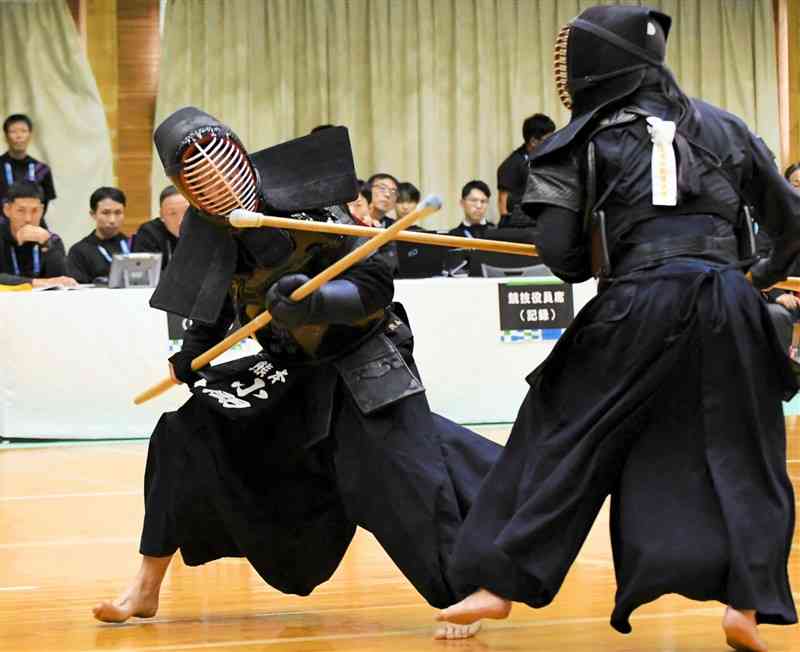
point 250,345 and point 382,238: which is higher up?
point 382,238

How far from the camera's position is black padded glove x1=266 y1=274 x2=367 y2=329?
123 inches

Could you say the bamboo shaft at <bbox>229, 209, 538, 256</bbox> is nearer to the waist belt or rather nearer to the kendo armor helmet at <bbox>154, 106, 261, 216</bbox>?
the kendo armor helmet at <bbox>154, 106, 261, 216</bbox>

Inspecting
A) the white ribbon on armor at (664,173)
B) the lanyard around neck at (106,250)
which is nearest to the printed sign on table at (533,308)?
the lanyard around neck at (106,250)

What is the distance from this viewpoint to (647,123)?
2.97 meters

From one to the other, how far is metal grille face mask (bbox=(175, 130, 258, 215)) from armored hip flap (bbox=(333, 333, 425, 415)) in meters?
0.43

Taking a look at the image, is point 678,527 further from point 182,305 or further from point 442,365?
point 442,365

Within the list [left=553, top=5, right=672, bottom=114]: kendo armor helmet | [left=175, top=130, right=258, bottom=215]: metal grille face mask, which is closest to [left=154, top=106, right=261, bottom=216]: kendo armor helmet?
[left=175, top=130, right=258, bottom=215]: metal grille face mask

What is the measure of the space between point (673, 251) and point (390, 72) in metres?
9.24

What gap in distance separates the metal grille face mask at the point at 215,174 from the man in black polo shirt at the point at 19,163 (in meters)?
7.13

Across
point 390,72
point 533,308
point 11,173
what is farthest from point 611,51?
point 390,72

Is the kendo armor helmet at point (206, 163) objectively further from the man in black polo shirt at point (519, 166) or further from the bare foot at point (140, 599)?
the man in black polo shirt at point (519, 166)

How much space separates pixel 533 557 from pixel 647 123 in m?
0.93

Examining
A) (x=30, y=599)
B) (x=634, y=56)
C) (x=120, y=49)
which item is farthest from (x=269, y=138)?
(x=634, y=56)

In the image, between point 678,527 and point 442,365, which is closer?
point 678,527
